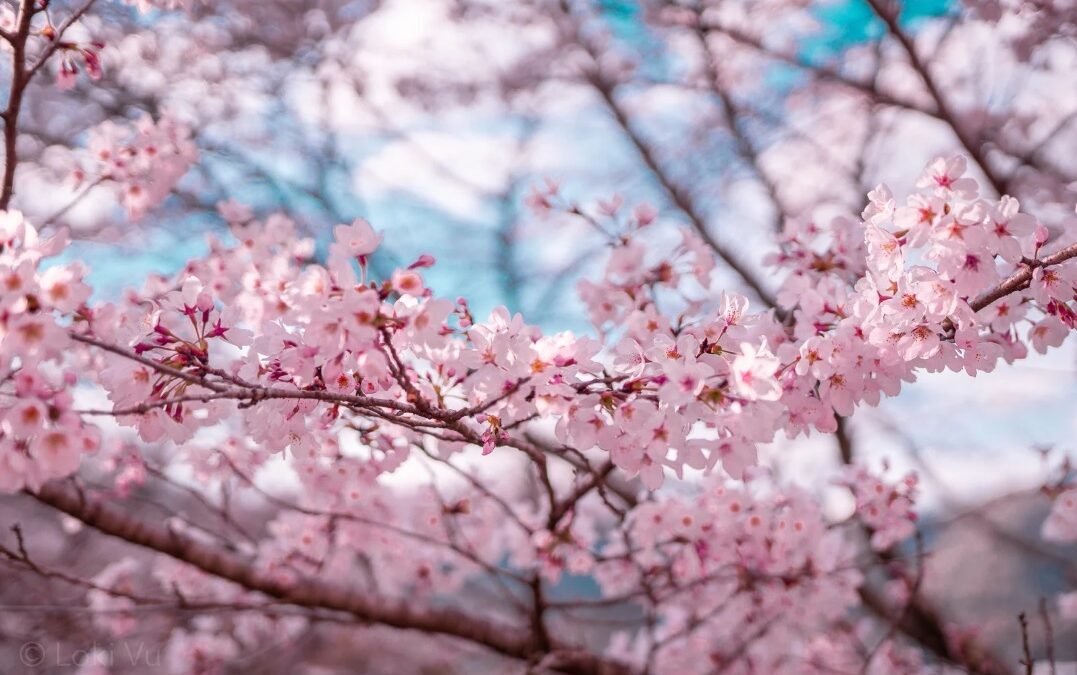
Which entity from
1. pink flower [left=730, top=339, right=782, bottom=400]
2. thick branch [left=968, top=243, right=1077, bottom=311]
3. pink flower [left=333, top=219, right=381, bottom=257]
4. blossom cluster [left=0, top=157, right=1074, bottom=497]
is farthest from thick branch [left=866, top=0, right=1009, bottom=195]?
pink flower [left=333, top=219, right=381, bottom=257]

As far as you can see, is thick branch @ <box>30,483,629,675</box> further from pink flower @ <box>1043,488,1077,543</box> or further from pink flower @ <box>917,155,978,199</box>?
pink flower @ <box>917,155,978,199</box>

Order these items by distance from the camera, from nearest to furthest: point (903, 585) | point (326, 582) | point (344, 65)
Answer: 1. point (326, 582)
2. point (903, 585)
3. point (344, 65)

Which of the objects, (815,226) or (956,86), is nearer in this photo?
(815,226)

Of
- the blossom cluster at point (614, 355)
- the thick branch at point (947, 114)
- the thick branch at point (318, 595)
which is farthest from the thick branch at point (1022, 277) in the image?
the thick branch at point (947, 114)

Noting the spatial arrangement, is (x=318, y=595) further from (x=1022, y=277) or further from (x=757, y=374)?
(x=1022, y=277)

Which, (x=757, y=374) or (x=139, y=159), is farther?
(x=139, y=159)

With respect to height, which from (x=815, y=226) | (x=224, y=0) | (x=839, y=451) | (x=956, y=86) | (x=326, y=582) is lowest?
(x=326, y=582)

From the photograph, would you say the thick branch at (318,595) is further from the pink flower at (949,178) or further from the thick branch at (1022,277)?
the pink flower at (949,178)

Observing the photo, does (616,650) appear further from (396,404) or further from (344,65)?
(344,65)

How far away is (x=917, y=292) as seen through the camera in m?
1.48

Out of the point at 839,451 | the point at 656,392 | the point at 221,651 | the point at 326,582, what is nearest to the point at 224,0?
the point at 326,582

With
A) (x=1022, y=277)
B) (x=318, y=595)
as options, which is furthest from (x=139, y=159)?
(x=1022, y=277)

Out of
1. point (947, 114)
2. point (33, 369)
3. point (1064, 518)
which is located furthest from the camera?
point (947, 114)

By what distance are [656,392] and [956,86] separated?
4.98m
